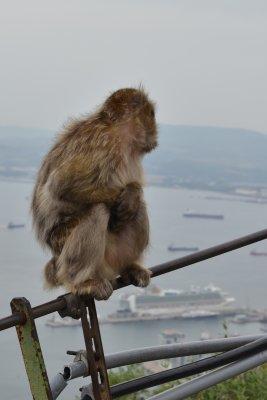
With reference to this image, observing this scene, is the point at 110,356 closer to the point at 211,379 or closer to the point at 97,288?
the point at 211,379

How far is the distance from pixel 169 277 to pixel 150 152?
1838cm

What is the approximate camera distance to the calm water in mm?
10023

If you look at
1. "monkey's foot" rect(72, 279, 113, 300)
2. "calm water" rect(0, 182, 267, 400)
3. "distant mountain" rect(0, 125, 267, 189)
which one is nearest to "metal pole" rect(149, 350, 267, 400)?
"monkey's foot" rect(72, 279, 113, 300)

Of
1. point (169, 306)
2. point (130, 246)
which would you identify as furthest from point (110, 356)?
point (169, 306)

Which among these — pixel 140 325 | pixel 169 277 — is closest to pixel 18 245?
pixel 169 277

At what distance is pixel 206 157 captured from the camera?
2489 centimetres

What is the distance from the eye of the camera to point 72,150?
261cm

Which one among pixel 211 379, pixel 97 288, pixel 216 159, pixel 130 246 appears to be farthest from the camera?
pixel 216 159

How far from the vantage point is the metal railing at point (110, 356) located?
1365 millimetres

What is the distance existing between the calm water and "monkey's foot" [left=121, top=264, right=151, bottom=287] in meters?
0.17

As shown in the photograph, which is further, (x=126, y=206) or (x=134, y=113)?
(x=134, y=113)

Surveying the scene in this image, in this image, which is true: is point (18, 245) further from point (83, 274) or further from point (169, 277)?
point (83, 274)

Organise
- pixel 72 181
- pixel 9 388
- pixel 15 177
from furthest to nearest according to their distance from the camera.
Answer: pixel 15 177
pixel 9 388
pixel 72 181

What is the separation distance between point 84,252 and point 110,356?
0.77 metres
